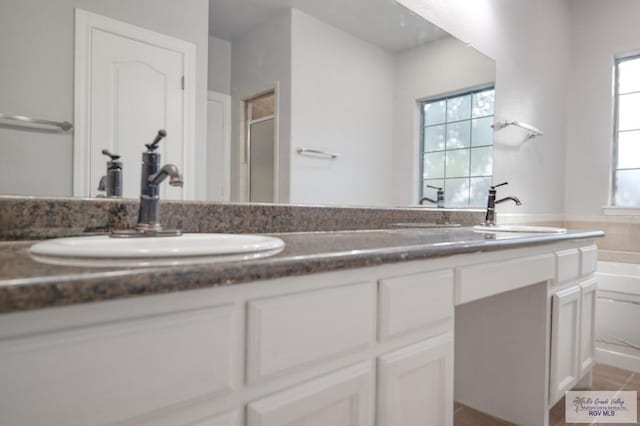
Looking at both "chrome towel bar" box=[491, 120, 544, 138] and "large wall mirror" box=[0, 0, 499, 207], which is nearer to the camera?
"large wall mirror" box=[0, 0, 499, 207]

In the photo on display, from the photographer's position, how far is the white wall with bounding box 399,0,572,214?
227cm

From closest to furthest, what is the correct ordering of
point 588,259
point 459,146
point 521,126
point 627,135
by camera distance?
point 588,259, point 459,146, point 521,126, point 627,135

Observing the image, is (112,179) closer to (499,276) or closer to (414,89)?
(499,276)

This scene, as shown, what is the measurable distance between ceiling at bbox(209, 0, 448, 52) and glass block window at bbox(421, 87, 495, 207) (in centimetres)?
35

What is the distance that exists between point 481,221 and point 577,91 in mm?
1815

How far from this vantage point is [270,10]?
1.30 metres

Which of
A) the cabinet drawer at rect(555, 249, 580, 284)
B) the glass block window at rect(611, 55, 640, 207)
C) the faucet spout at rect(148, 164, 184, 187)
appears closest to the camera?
the faucet spout at rect(148, 164, 184, 187)

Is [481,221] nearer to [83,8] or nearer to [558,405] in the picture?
[558,405]

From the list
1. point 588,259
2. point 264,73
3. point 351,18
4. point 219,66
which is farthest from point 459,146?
point 219,66

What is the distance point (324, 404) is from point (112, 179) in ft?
2.40

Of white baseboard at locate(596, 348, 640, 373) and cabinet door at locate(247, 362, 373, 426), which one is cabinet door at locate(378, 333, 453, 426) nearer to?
cabinet door at locate(247, 362, 373, 426)

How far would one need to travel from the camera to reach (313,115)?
1.46 metres

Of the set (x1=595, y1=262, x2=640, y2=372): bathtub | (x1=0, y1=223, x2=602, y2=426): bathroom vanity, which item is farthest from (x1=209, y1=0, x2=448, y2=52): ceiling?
(x1=595, y1=262, x2=640, y2=372): bathtub

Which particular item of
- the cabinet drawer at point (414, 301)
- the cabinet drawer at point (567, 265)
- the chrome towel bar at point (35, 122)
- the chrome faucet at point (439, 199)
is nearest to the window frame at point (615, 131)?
the cabinet drawer at point (567, 265)
